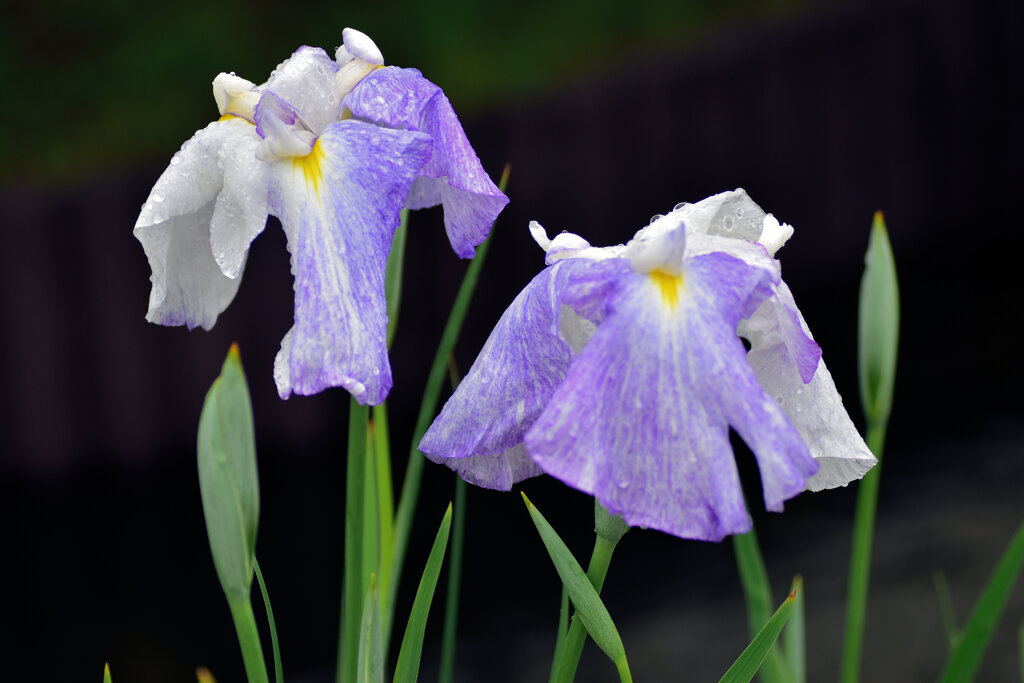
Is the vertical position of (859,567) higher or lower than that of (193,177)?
lower

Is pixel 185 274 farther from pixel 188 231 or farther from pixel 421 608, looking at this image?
pixel 421 608

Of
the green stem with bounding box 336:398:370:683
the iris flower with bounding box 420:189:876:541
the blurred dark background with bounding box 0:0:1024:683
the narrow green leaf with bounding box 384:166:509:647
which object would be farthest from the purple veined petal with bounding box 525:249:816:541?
the blurred dark background with bounding box 0:0:1024:683

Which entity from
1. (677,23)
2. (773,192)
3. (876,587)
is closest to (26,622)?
(876,587)

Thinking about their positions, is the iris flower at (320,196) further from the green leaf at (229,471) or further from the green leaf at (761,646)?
the green leaf at (761,646)

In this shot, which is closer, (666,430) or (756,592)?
(666,430)

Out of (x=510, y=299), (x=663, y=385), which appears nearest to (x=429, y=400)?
(x=663, y=385)

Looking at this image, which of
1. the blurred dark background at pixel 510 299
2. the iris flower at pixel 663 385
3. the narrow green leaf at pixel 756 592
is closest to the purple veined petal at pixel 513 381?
the iris flower at pixel 663 385

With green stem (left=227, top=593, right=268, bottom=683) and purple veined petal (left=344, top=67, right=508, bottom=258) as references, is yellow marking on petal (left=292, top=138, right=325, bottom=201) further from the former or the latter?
green stem (left=227, top=593, right=268, bottom=683)
